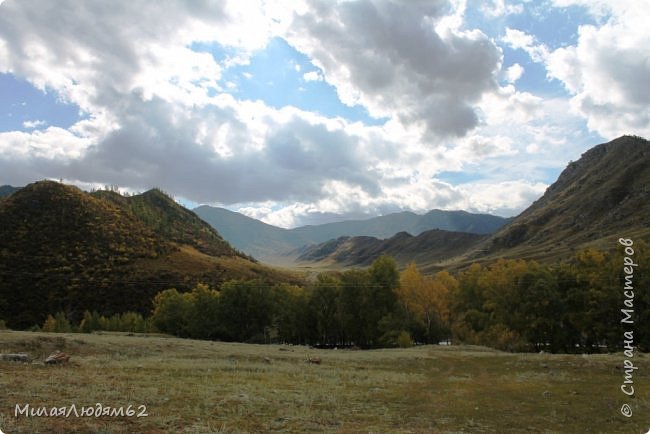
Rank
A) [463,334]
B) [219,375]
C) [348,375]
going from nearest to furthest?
[219,375] < [348,375] < [463,334]

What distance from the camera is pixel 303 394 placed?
27438mm

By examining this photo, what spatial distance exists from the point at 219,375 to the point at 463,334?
67307 millimetres

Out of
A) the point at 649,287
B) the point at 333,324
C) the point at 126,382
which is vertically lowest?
the point at 333,324

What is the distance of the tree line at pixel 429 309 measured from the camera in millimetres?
72875

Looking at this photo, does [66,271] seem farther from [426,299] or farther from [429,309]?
[429,309]

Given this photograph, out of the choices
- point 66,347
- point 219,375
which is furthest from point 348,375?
point 66,347

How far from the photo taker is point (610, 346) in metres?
72.3

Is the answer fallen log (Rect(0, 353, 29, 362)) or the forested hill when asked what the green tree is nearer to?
the forested hill

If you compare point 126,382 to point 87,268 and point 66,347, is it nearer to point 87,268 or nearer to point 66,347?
point 66,347

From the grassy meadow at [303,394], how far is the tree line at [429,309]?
29.5 metres

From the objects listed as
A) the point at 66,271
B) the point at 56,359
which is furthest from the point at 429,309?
the point at 66,271

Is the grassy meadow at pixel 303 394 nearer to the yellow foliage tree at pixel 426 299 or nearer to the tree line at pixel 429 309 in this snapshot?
the tree line at pixel 429 309

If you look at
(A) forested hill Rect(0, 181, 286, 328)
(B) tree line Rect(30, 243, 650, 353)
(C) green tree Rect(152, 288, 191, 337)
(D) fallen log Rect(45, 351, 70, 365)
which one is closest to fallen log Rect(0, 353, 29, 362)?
(D) fallen log Rect(45, 351, 70, 365)

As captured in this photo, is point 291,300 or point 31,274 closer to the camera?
point 291,300
